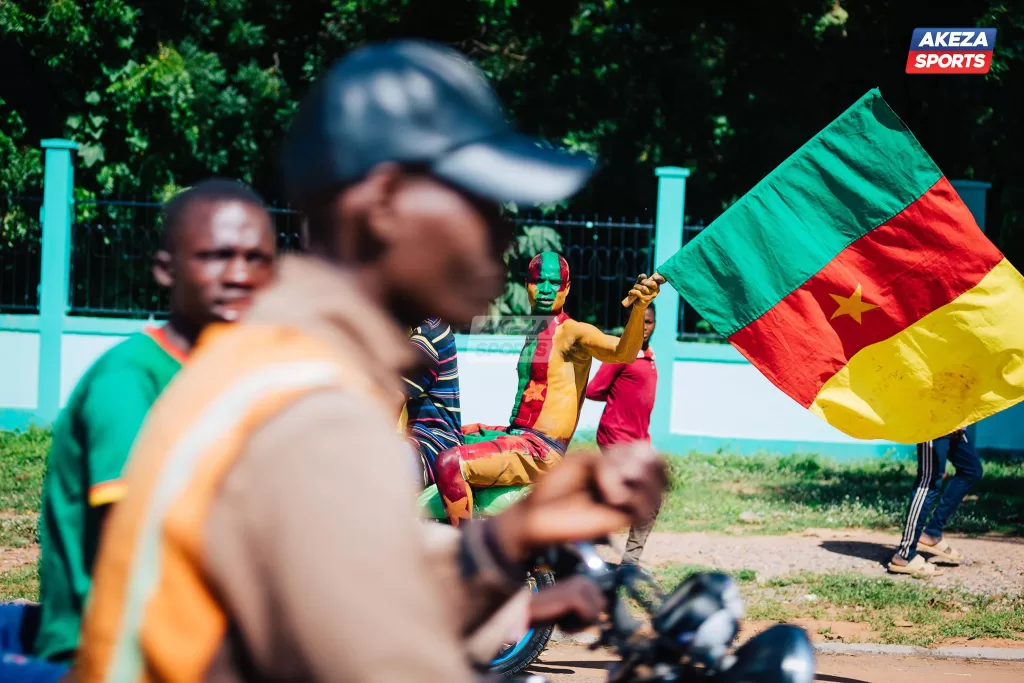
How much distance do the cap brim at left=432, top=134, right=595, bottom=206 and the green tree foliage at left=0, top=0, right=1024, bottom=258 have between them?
14.8m

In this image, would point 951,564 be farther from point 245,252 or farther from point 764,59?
point 764,59

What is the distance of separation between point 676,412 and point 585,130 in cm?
807

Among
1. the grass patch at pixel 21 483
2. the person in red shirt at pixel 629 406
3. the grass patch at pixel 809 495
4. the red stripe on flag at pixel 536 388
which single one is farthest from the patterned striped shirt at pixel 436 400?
the grass patch at pixel 21 483

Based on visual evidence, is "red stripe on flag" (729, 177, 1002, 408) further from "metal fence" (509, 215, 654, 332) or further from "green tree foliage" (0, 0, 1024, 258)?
"green tree foliage" (0, 0, 1024, 258)

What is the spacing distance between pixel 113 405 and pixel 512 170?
1.24 m

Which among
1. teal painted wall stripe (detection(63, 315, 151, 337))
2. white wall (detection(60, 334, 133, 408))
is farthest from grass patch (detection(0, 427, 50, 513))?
teal painted wall stripe (detection(63, 315, 151, 337))

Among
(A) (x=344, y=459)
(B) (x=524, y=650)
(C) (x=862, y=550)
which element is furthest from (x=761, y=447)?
(A) (x=344, y=459)

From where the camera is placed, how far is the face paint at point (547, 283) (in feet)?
19.8

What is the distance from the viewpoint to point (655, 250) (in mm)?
12711

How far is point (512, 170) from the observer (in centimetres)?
129

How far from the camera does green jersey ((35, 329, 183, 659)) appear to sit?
7.07ft

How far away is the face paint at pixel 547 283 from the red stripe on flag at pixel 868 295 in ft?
3.21

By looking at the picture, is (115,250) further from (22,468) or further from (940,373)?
(940,373)

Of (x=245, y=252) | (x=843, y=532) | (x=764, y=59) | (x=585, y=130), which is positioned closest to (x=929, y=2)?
(x=764, y=59)
